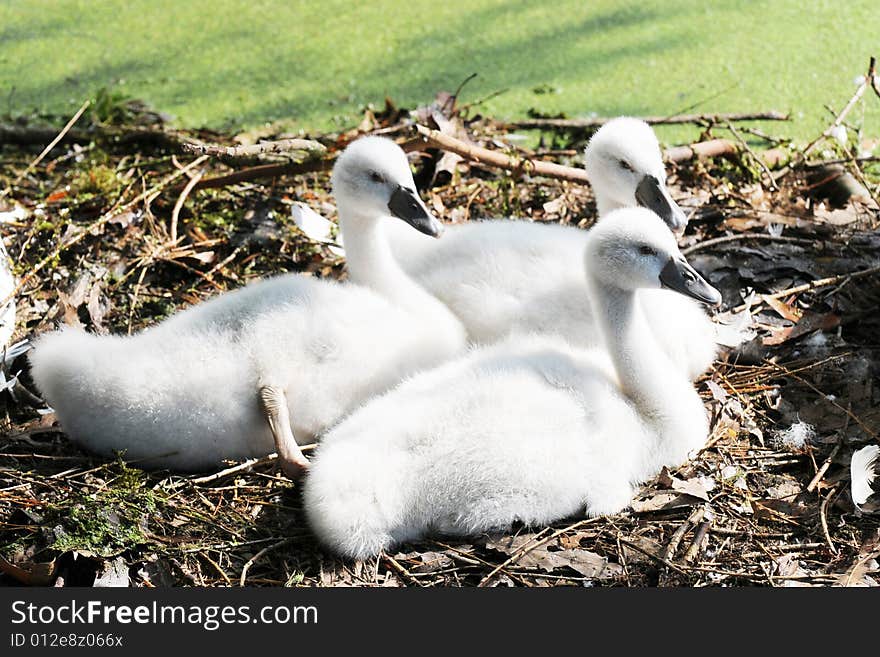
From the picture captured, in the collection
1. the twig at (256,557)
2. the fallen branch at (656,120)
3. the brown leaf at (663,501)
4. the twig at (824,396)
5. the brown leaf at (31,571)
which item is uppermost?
the fallen branch at (656,120)

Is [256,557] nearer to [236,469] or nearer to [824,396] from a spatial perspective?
[236,469]

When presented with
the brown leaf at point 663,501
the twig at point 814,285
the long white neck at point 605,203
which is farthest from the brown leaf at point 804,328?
the brown leaf at point 663,501

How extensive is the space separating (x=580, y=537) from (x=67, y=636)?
1.19 metres

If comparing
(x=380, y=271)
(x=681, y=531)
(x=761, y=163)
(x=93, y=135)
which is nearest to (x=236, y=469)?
(x=380, y=271)

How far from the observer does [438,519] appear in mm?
2703

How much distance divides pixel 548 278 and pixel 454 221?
3.12ft

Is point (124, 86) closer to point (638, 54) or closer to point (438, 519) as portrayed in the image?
point (638, 54)

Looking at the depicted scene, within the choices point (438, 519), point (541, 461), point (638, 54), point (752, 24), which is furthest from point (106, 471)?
point (752, 24)

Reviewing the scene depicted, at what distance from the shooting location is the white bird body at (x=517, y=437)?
2.62 metres

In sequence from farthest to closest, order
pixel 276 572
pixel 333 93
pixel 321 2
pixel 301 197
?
pixel 321 2
pixel 333 93
pixel 301 197
pixel 276 572

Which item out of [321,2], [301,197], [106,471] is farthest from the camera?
[321,2]

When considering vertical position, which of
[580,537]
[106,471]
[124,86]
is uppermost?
[124,86]

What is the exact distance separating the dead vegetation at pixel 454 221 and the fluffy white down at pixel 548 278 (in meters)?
0.23

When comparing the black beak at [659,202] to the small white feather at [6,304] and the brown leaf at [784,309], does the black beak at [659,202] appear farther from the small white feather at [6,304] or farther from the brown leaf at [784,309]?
the small white feather at [6,304]
